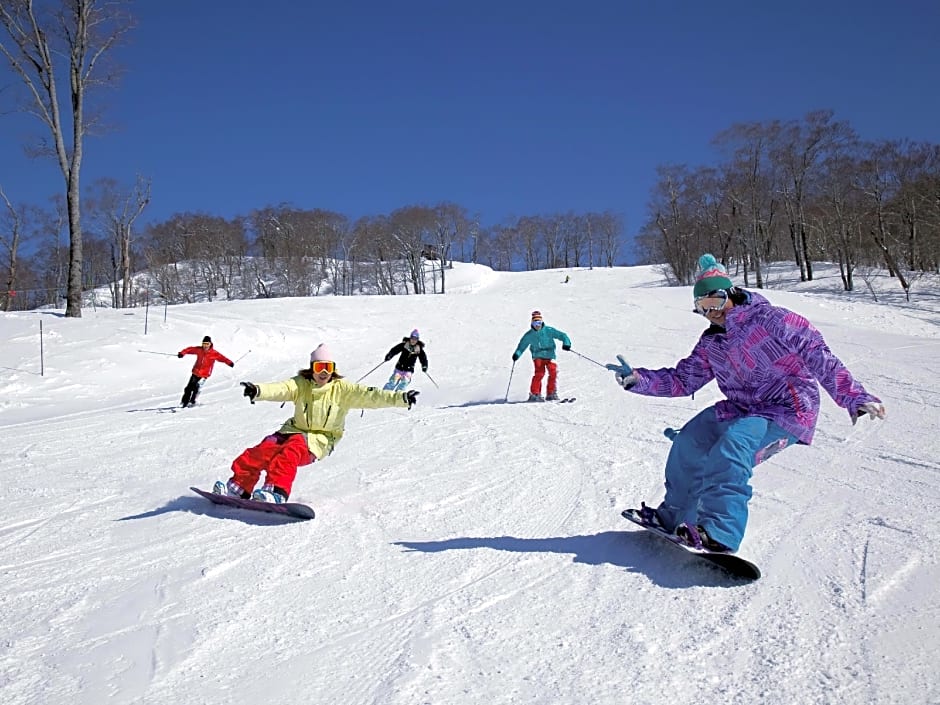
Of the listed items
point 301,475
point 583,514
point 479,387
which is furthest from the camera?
point 479,387

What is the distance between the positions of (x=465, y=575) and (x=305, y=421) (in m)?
2.36

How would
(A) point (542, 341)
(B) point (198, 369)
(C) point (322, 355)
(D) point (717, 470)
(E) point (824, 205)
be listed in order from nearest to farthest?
(D) point (717, 470)
(C) point (322, 355)
(A) point (542, 341)
(B) point (198, 369)
(E) point (824, 205)

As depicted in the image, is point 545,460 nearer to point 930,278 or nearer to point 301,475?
point 301,475

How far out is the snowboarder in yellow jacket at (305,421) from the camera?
206 inches

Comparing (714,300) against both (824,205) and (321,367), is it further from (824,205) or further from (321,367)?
(824,205)

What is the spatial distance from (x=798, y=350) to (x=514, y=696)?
2438 millimetres

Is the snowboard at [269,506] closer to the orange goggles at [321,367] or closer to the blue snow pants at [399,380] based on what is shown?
the orange goggles at [321,367]

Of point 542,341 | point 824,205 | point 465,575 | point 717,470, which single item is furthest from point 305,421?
point 824,205

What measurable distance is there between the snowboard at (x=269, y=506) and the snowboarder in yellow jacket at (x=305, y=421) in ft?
0.19

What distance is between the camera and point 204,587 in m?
3.68

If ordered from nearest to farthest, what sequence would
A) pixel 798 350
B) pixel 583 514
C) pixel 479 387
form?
pixel 798 350
pixel 583 514
pixel 479 387

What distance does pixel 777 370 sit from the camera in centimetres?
366

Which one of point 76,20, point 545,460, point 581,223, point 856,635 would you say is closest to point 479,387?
point 545,460

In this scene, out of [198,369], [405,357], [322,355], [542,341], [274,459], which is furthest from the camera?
[405,357]
